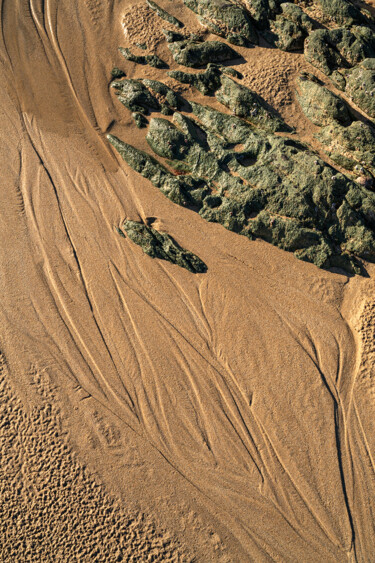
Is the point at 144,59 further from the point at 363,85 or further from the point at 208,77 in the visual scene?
the point at 363,85

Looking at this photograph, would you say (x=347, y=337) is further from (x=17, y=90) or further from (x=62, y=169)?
(x=17, y=90)

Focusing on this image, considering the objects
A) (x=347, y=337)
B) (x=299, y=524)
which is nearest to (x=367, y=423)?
(x=347, y=337)

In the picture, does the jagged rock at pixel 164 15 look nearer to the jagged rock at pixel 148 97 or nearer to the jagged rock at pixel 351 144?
the jagged rock at pixel 148 97

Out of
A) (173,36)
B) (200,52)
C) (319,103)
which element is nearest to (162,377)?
(319,103)

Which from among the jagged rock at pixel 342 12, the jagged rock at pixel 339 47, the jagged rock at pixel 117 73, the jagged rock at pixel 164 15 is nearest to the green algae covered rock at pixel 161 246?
the jagged rock at pixel 117 73

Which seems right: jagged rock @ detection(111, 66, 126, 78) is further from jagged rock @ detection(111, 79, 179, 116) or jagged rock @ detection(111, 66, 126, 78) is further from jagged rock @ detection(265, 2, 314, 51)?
jagged rock @ detection(265, 2, 314, 51)

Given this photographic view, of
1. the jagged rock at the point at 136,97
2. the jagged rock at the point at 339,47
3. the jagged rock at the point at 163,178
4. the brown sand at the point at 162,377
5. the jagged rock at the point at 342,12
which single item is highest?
the jagged rock at the point at 342,12
